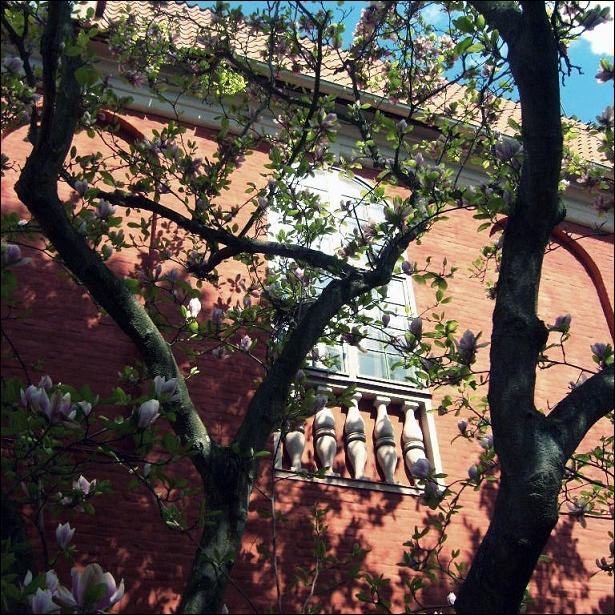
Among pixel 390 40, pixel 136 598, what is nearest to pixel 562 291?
pixel 390 40

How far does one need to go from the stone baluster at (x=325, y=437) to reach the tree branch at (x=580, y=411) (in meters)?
3.56

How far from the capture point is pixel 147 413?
3.03 metres

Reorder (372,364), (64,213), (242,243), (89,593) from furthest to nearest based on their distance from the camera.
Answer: (372,364), (242,243), (64,213), (89,593)

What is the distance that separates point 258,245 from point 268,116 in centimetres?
460

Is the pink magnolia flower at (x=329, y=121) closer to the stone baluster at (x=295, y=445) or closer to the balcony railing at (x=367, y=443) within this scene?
the balcony railing at (x=367, y=443)

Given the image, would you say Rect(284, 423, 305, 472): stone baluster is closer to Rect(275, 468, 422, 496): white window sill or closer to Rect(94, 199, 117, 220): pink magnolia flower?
Rect(275, 468, 422, 496): white window sill

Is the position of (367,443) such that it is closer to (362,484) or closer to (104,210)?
(362,484)

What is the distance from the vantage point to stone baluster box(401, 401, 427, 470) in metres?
7.18

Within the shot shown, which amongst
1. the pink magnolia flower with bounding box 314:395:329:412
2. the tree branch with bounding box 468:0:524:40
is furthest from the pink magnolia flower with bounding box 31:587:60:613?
the tree branch with bounding box 468:0:524:40

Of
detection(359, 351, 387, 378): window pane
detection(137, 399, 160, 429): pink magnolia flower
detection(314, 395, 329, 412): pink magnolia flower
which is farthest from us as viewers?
detection(359, 351, 387, 378): window pane

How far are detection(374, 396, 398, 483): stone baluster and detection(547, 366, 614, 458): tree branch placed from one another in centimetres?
378

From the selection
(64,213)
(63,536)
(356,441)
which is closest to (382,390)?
(356,441)

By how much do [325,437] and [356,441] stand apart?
1.11 ft

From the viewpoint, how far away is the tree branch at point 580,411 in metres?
3.24
